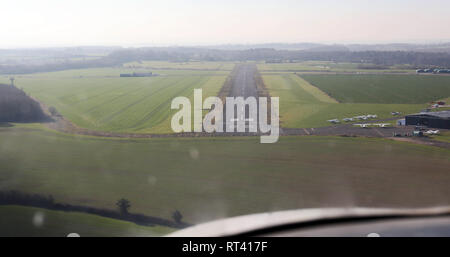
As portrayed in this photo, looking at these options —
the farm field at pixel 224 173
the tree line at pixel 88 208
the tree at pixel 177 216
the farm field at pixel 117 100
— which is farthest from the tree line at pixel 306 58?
the tree at pixel 177 216

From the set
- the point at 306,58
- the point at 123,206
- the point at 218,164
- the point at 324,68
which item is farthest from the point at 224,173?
the point at 306,58

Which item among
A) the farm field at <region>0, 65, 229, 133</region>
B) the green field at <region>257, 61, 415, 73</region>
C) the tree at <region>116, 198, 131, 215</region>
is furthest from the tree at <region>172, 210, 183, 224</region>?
the green field at <region>257, 61, 415, 73</region>

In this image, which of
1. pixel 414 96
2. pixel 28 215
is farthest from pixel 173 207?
pixel 414 96

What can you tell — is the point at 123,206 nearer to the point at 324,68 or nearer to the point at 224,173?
the point at 224,173

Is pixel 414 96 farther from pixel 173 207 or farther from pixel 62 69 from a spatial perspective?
pixel 62 69
